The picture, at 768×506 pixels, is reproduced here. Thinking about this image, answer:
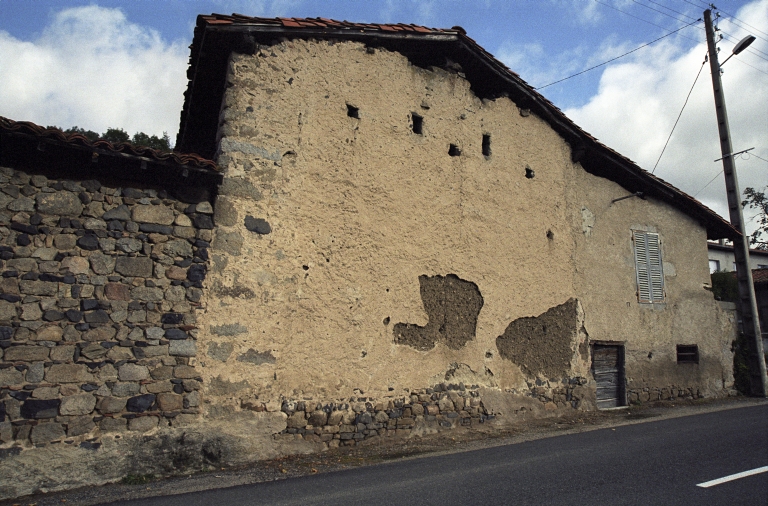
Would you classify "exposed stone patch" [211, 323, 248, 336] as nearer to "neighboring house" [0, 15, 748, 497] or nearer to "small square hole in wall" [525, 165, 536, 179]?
"neighboring house" [0, 15, 748, 497]

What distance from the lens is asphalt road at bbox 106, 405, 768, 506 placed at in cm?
427

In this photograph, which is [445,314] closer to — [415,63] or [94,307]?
[415,63]

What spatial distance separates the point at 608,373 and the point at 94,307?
9039mm

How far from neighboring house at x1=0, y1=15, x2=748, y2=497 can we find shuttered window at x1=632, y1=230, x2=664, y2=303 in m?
A: 0.07

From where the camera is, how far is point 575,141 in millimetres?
10320

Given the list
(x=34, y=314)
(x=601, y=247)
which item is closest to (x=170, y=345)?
(x=34, y=314)

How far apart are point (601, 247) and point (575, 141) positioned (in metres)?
2.25

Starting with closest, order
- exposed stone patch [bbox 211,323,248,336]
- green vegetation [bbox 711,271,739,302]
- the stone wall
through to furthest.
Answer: the stone wall < exposed stone patch [bbox 211,323,248,336] < green vegetation [bbox 711,271,739,302]

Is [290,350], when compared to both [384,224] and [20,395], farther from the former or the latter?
[20,395]

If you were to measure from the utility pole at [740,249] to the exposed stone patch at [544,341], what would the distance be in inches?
203

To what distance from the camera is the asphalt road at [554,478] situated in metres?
4.27

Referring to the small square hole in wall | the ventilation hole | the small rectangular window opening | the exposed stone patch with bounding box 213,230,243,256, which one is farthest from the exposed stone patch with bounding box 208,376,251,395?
the small rectangular window opening

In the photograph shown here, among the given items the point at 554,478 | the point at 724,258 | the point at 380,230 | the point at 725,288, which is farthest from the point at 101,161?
the point at 724,258

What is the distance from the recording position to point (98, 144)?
5.32 meters
